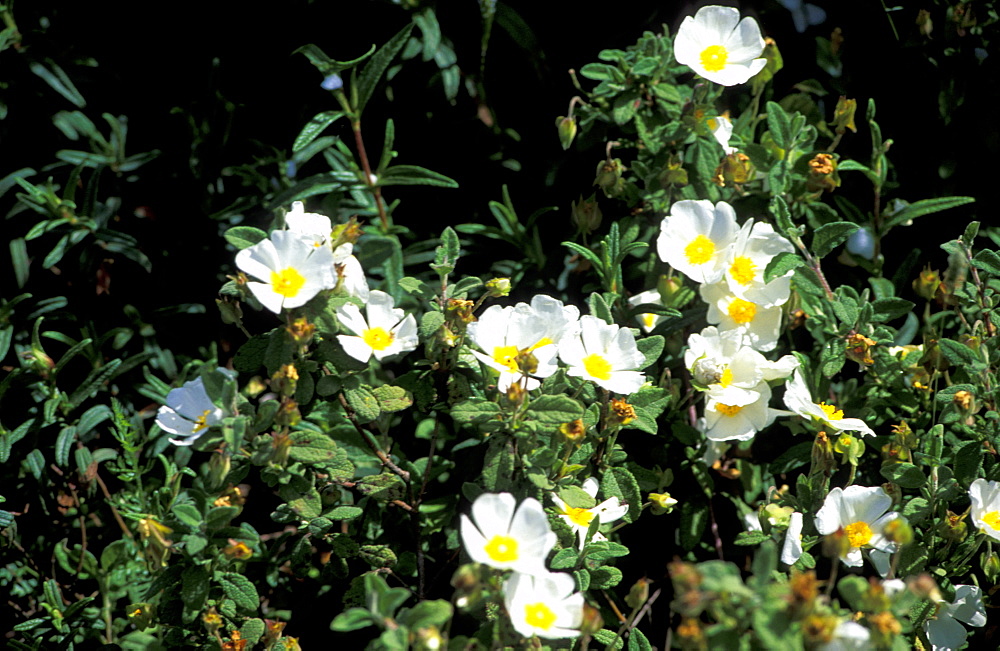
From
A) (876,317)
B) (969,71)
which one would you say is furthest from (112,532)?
(969,71)

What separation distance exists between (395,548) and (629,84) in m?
0.97

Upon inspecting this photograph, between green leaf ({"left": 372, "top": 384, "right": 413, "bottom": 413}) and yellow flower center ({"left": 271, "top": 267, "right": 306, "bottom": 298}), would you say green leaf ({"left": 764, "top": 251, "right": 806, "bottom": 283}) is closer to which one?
green leaf ({"left": 372, "top": 384, "right": 413, "bottom": 413})

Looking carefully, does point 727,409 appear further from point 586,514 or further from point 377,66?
point 377,66

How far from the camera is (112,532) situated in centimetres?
199

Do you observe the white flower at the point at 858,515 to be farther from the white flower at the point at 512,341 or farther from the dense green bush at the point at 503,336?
the white flower at the point at 512,341

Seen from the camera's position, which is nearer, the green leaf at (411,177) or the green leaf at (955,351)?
the green leaf at (955,351)

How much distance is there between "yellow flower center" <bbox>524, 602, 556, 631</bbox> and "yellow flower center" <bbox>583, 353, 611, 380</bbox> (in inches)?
14.2

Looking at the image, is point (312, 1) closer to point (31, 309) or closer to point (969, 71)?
point (31, 309)

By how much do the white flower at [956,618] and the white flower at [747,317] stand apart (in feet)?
1.59

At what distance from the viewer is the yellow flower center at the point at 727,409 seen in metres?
1.56

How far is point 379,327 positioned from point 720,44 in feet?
2.77

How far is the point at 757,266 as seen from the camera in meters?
1.61

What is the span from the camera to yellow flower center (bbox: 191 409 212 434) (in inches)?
54.9

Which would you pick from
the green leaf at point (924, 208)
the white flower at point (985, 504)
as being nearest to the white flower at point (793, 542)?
the white flower at point (985, 504)
